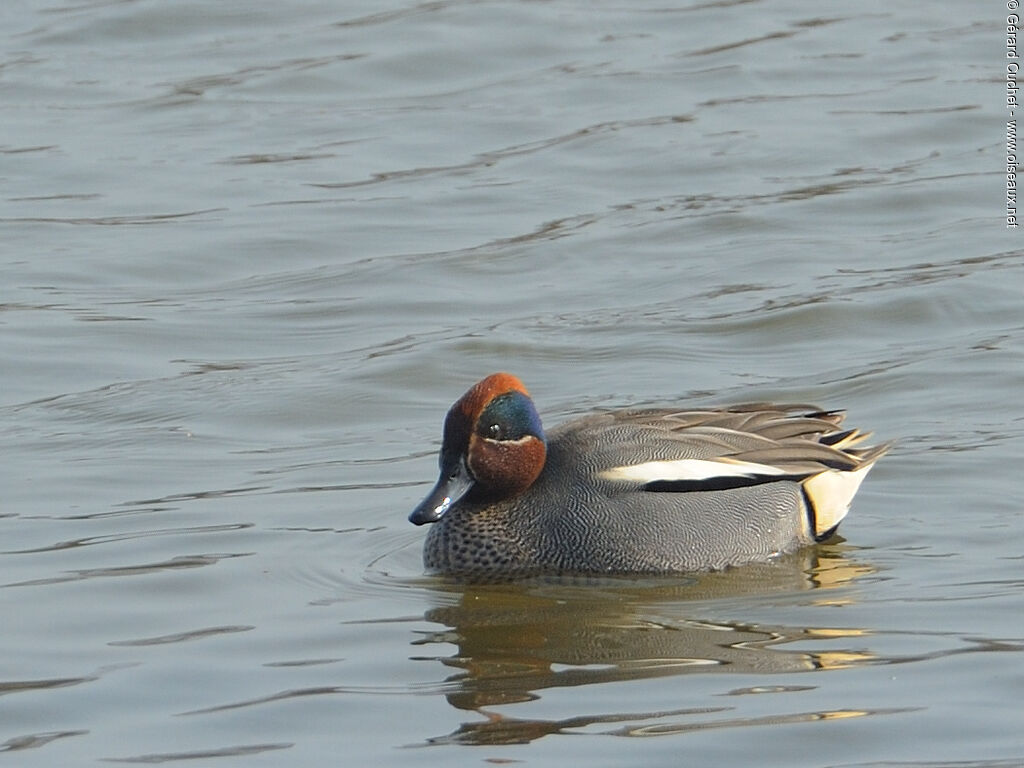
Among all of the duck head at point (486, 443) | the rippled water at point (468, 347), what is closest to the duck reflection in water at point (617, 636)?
the rippled water at point (468, 347)

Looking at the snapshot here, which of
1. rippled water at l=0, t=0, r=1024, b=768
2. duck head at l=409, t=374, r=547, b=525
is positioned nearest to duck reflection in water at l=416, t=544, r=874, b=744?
rippled water at l=0, t=0, r=1024, b=768

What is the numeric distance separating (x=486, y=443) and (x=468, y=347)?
334cm

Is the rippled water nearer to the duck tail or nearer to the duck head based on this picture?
the duck tail

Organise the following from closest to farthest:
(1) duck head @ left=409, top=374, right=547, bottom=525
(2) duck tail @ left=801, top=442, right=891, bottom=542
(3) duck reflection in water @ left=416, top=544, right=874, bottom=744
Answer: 1. (3) duck reflection in water @ left=416, top=544, right=874, bottom=744
2. (1) duck head @ left=409, top=374, right=547, bottom=525
3. (2) duck tail @ left=801, top=442, right=891, bottom=542

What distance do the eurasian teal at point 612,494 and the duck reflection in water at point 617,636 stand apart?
9cm

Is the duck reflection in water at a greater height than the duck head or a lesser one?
lesser

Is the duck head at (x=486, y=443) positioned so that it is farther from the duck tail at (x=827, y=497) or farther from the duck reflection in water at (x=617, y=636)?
the duck tail at (x=827, y=497)

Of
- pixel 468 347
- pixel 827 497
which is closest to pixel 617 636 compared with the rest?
pixel 827 497

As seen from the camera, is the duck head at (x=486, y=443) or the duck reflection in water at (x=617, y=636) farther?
the duck head at (x=486, y=443)

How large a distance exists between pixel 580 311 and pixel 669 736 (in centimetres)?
621

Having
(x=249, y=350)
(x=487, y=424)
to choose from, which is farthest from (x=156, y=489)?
(x=249, y=350)

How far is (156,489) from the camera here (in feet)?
29.8

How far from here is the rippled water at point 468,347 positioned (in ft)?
21.5

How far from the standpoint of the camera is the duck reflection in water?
21.3 feet
